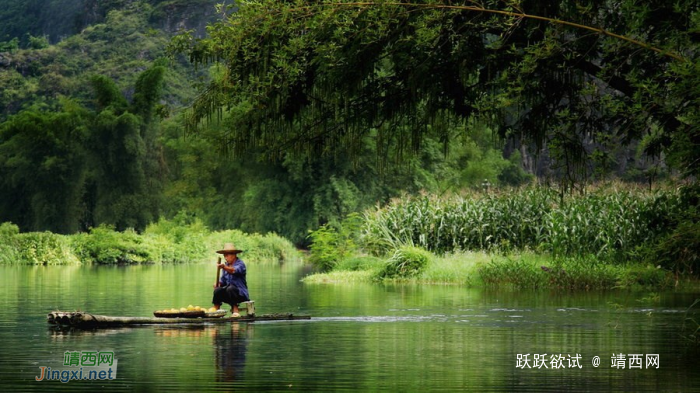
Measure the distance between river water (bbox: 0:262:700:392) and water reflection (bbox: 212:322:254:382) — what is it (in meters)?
0.02

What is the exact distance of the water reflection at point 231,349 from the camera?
1334 centimetres

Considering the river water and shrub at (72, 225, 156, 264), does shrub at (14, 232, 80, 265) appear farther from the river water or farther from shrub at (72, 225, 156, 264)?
the river water

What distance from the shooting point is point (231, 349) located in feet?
52.5

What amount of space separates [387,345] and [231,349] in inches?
90.8

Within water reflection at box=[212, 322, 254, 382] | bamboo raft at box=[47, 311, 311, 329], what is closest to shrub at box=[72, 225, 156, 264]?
water reflection at box=[212, 322, 254, 382]

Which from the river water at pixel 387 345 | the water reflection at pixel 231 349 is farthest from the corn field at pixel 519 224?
the water reflection at pixel 231 349

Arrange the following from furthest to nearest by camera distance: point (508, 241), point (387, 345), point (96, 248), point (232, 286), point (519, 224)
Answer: point (96, 248), point (519, 224), point (508, 241), point (232, 286), point (387, 345)

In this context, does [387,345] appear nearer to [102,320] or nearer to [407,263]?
[102,320]

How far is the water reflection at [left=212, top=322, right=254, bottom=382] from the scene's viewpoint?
13342 millimetres

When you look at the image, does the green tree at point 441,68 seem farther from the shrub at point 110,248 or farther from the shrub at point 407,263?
the shrub at point 110,248

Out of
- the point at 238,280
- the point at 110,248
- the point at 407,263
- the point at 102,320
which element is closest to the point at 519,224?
the point at 407,263

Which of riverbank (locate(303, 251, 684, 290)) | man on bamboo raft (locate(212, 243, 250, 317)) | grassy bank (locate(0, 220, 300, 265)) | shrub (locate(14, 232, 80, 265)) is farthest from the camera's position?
grassy bank (locate(0, 220, 300, 265))

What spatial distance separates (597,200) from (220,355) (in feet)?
64.9

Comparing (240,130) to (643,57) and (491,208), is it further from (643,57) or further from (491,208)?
(491,208)
